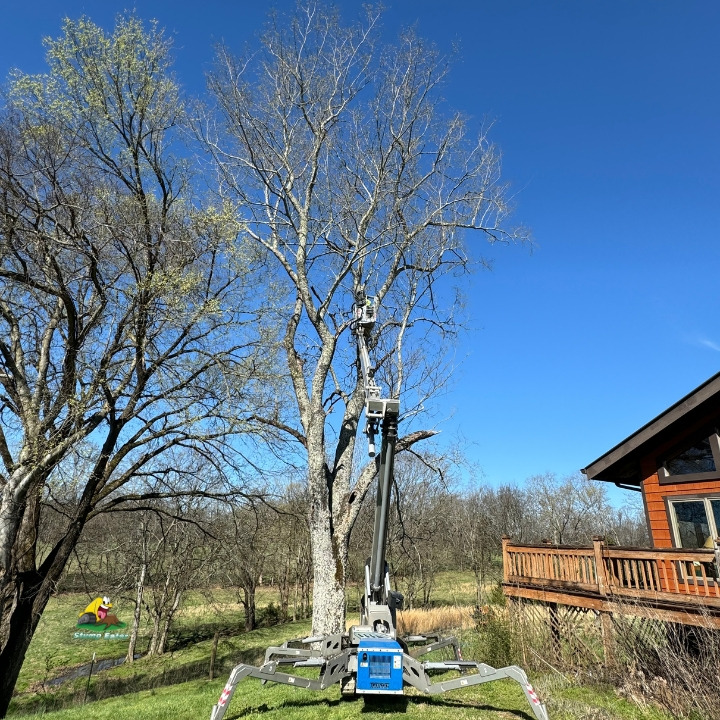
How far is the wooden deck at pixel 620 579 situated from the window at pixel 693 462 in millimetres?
1663

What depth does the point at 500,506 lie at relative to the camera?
4147 cm

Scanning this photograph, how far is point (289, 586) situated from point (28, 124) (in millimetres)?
24112

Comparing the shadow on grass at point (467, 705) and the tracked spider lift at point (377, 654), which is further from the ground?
the tracked spider lift at point (377, 654)

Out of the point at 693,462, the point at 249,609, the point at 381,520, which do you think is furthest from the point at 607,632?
the point at 249,609

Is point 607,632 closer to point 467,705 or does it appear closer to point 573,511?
point 467,705

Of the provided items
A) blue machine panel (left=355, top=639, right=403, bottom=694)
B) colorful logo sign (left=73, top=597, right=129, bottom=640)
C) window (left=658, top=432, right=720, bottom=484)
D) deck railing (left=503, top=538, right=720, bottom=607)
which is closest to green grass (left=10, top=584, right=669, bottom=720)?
blue machine panel (left=355, top=639, right=403, bottom=694)

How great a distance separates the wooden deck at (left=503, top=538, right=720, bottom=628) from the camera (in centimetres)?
720

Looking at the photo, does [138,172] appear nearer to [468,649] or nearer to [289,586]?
[468,649]

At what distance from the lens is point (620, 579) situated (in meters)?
8.30

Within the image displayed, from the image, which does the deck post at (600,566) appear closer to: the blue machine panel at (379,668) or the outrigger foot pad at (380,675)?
the outrigger foot pad at (380,675)

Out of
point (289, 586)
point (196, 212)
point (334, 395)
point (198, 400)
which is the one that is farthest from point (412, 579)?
point (196, 212)

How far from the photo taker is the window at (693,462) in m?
9.22

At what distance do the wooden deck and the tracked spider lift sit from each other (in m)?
2.53

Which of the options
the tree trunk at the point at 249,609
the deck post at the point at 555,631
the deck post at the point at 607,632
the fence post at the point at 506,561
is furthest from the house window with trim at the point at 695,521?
the tree trunk at the point at 249,609
